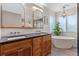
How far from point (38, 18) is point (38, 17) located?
0.05 feet

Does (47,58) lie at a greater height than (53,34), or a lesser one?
lesser

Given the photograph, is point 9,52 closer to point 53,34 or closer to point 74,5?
point 53,34

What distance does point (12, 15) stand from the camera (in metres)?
1.62

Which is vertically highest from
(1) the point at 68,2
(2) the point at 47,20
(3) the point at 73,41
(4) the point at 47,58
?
(1) the point at 68,2

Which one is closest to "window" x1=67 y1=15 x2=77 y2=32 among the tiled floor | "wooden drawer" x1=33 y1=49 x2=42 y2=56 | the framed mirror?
the tiled floor

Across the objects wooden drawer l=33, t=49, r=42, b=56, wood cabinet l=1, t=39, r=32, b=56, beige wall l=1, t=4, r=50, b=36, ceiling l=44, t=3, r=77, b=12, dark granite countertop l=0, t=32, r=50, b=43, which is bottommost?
wooden drawer l=33, t=49, r=42, b=56

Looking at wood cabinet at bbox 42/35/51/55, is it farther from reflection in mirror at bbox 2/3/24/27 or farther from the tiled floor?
reflection in mirror at bbox 2/3/24/27

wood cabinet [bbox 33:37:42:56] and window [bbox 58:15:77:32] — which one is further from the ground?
window [bbox 58:15:77:32]

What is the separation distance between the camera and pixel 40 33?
5.66 feet

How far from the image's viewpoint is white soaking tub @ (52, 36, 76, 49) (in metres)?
1.68

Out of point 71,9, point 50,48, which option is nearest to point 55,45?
point 50,48

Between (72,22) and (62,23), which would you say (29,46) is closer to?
(62,23)

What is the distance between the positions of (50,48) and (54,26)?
33 centimetres

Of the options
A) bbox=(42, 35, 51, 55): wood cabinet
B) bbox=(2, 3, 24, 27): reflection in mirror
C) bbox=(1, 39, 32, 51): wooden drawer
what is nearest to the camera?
bbox=(1, 39, 32, 51): wooden drawer
